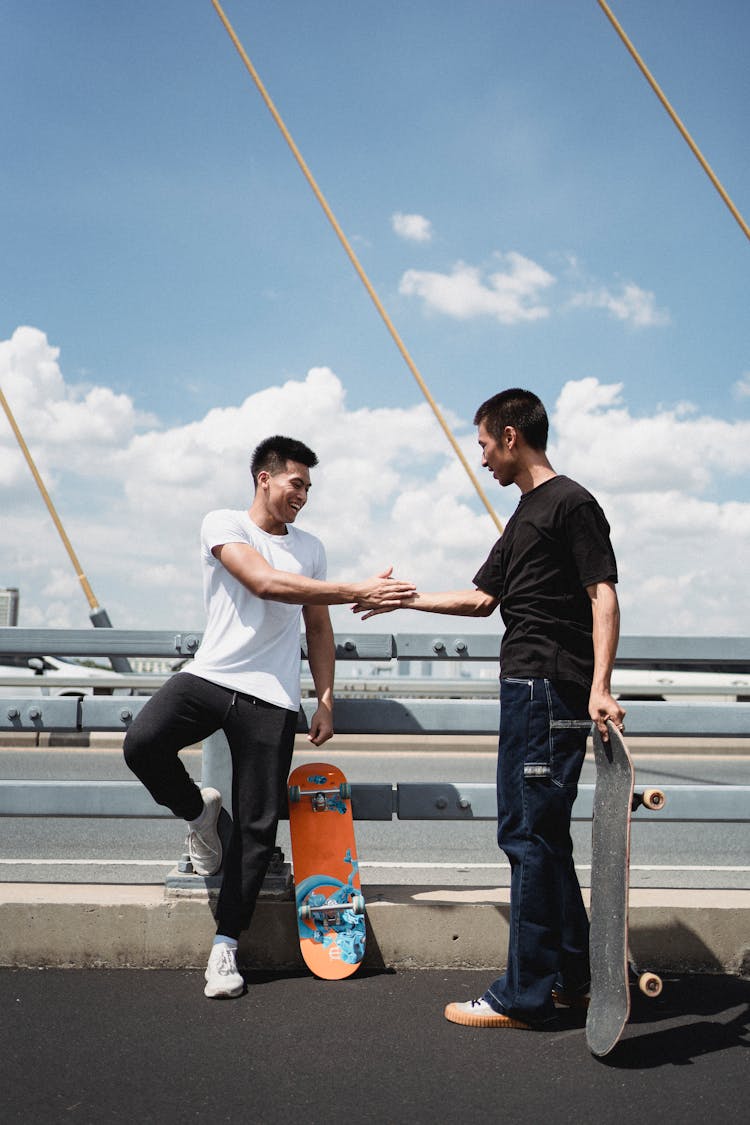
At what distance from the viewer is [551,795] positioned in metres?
3.45

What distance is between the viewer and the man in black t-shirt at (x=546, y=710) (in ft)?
11.2

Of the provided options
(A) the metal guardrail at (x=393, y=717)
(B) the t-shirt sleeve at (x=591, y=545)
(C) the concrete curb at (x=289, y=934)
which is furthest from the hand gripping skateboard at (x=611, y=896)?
(A) the metal guardrail at (x=393, y=717)

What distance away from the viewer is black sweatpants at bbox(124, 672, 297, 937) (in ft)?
12.5

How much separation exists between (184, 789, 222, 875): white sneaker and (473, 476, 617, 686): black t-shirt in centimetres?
130

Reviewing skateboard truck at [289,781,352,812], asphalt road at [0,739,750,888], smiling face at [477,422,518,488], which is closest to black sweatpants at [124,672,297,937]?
skateboard truck at [289,781,352,812]

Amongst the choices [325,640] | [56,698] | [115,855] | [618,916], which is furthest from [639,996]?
[115,855]

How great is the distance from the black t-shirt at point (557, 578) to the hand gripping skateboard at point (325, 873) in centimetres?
95

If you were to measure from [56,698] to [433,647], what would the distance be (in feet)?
5.27

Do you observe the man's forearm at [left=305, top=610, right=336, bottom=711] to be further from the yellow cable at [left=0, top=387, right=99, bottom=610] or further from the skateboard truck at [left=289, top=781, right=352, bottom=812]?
the yellow cable at [left=0, top=387, right=99, bottom=610]

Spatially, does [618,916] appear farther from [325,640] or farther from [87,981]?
[87,981]

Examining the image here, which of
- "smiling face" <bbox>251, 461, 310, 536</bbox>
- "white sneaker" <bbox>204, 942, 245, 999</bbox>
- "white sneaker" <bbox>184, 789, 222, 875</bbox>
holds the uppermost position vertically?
"smiling face" <bbox>251, 461, 310, 536</bbox>

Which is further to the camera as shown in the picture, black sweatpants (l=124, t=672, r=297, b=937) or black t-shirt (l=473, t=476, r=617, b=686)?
black sweatpants (l=124, t=672, r=297, b=937)

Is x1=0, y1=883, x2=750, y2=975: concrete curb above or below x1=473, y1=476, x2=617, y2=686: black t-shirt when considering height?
below

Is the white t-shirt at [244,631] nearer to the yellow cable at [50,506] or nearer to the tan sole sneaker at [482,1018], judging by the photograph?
the tan sole sneaker at [482,1018]
